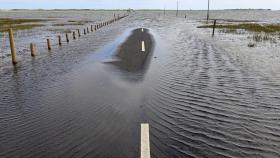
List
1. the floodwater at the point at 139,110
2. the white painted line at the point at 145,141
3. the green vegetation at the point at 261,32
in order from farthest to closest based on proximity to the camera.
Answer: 1. the green vegetation at the point at 261,32
2. the floodwater at the point at 139,110
3. the white painted line at the point at 145,141

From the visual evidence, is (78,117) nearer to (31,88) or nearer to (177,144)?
(177,144)

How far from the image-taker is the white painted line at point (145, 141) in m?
5.71

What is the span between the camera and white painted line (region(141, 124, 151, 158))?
5.71m

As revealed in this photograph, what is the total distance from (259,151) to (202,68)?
956cm

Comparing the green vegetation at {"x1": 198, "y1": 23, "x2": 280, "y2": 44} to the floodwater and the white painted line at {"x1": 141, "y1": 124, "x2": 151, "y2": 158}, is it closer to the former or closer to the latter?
the floodwater

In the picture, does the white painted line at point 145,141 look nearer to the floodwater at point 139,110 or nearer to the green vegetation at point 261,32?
the floodwater at point 139,110

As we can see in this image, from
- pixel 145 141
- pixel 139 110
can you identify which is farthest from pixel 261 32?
pixel 145 141

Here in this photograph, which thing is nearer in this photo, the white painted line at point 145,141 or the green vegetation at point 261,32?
the white painted line at point 145,141

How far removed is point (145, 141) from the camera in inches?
247

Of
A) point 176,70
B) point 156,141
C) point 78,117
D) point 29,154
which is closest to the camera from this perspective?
point 29,154

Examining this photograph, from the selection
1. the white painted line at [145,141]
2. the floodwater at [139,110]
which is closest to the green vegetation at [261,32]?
the floodwater at [139,110]

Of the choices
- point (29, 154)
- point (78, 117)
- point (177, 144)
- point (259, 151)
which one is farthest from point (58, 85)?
point (259, 151)

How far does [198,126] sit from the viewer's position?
24.2 ft

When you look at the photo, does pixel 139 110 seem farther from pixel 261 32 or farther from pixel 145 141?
pixel 261 32
